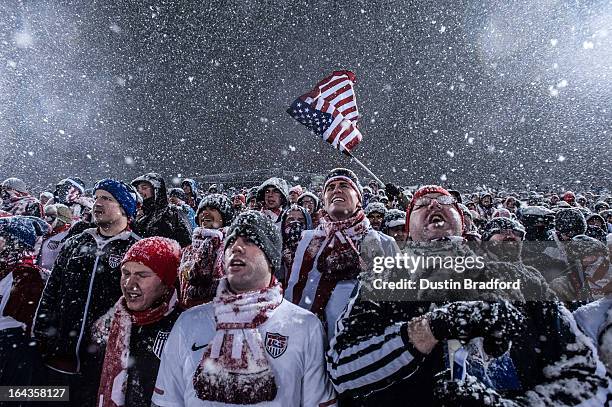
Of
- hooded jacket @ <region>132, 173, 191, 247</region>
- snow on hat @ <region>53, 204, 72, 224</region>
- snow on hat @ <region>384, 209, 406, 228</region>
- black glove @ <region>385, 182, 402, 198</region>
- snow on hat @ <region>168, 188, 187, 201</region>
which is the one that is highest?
snow on hat @ <region>168, 188, 187, 201</region>

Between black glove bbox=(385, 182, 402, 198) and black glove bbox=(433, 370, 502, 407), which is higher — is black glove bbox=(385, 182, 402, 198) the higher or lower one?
the higher one

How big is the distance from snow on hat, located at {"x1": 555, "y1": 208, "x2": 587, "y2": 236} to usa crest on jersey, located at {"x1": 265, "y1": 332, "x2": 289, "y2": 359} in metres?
4.87

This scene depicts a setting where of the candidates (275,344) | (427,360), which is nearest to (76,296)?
(275,344)

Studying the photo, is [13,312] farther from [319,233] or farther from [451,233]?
[451,233]

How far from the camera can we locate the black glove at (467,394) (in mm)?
1365

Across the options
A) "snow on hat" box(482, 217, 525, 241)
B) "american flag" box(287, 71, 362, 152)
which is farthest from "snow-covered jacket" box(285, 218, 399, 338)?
"american flag" box(287, 71, 362, 152)

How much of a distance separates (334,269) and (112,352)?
5.74 ft

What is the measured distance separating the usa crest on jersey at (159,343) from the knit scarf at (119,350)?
0.11 metres

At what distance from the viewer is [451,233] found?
6.47 ft

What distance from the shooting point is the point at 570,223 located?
17.1ft

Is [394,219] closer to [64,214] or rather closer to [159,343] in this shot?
[159,343]

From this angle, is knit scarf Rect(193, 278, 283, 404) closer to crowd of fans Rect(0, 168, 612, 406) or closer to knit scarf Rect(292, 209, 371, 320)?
crowd of fans Rect(0, 168, 612, 406)

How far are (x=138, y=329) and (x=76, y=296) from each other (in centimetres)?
83

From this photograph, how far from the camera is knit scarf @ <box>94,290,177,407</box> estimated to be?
2.44 metres
